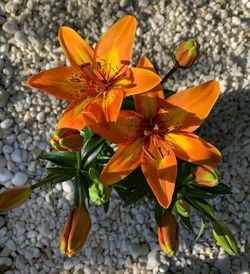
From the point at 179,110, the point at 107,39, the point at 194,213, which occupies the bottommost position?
the point at 194,213

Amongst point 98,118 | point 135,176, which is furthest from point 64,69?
point 135,176

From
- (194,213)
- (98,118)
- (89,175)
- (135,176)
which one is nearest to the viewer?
(98,118)

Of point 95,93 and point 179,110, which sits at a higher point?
point 95,93

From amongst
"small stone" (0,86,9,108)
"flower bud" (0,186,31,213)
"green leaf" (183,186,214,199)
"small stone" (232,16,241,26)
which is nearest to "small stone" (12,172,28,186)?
"small stone" (0,86,9,108)

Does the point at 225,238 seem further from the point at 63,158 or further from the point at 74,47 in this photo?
the point at 74,47

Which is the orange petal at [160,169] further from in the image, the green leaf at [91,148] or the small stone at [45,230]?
the small stone at [45,230]

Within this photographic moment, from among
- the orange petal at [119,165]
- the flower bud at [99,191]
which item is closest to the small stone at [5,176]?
the flower bud at [99,191]

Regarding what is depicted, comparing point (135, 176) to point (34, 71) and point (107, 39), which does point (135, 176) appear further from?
point (34, 71)

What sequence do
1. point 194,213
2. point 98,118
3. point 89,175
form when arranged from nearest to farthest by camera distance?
1. point 98,118
2. point 89,175
3. point 194,213

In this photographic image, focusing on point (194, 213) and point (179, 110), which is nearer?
point (179, 110)
